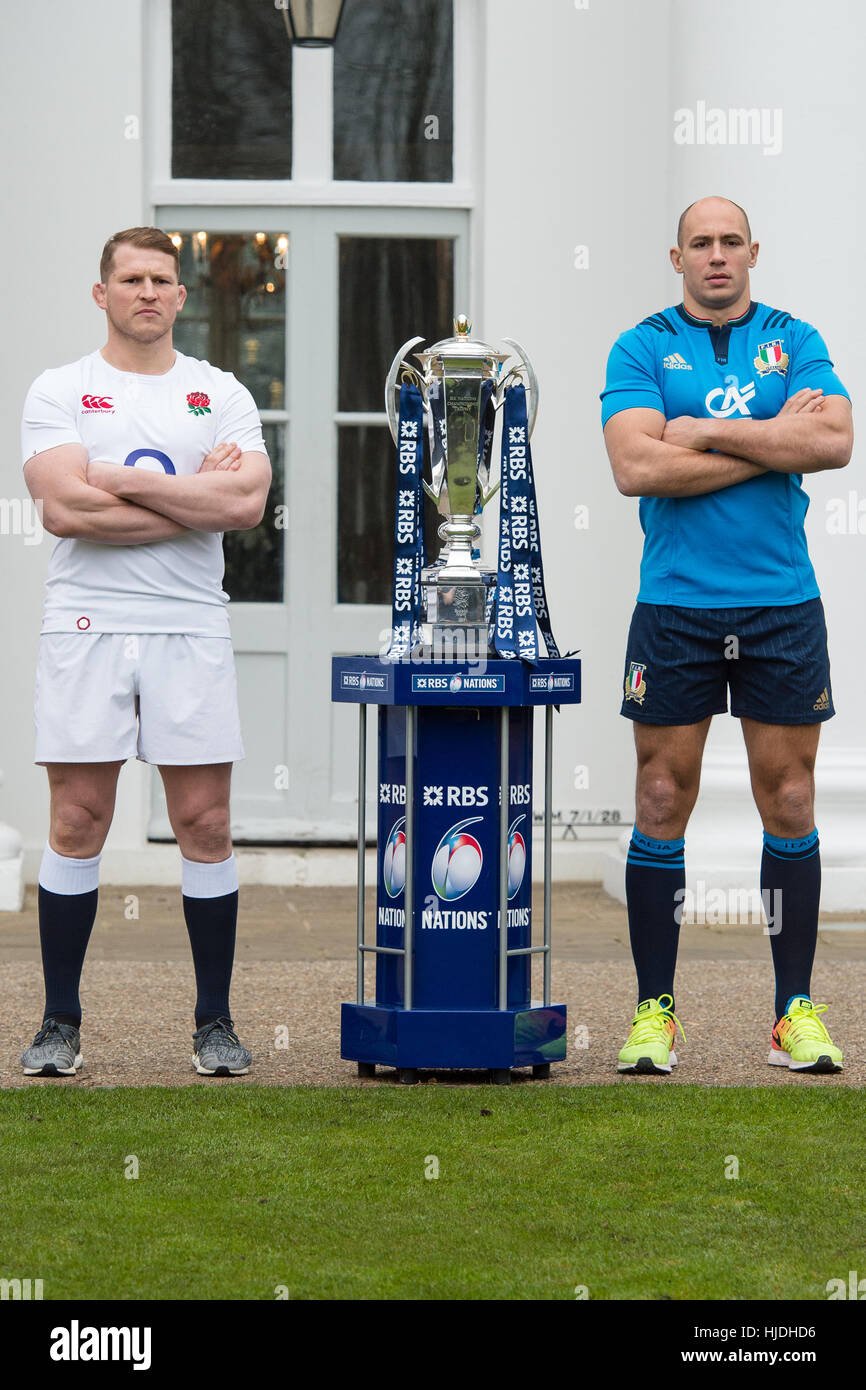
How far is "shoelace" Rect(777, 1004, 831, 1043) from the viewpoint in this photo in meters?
4.84

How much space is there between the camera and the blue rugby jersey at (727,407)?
474 centimetres

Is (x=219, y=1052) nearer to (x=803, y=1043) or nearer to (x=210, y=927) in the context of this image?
(x=210, y=927)

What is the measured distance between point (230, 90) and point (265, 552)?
1989mm

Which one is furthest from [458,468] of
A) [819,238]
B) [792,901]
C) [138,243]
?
[819,238]

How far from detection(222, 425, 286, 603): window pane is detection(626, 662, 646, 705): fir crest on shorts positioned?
12.8ft

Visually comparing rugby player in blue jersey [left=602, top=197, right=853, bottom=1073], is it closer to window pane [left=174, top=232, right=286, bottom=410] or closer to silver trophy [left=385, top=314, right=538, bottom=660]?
→ silver trophy [left=385, top=314, right=538, bottom=660]

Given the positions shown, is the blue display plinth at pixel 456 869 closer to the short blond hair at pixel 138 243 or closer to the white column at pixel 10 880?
the short blond hair at pixel 138 243

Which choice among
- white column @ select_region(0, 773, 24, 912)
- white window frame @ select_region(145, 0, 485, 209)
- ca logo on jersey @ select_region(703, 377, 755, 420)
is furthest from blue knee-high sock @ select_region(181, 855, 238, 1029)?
white window frame @ select_region(145, 0, 485, 209)

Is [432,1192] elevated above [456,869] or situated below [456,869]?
below

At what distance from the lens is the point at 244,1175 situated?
3.86m

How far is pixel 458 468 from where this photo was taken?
489 centimetres

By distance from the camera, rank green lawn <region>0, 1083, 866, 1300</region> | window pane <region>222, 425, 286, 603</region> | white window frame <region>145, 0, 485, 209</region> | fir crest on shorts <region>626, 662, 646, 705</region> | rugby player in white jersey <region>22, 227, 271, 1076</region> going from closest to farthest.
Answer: green lawn <region>0, 1083, 866, 1300</region> → rugby player in white jersey <region>22, 227, 271, 1076</region> → fir crest on shorts <region>626, 662, 646, 705</region> → white window frame <region>145, 0, 485, 209</region> → window pane <region>222, 425, 286, 603</region>

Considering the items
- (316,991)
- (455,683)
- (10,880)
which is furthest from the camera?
(10,880)
